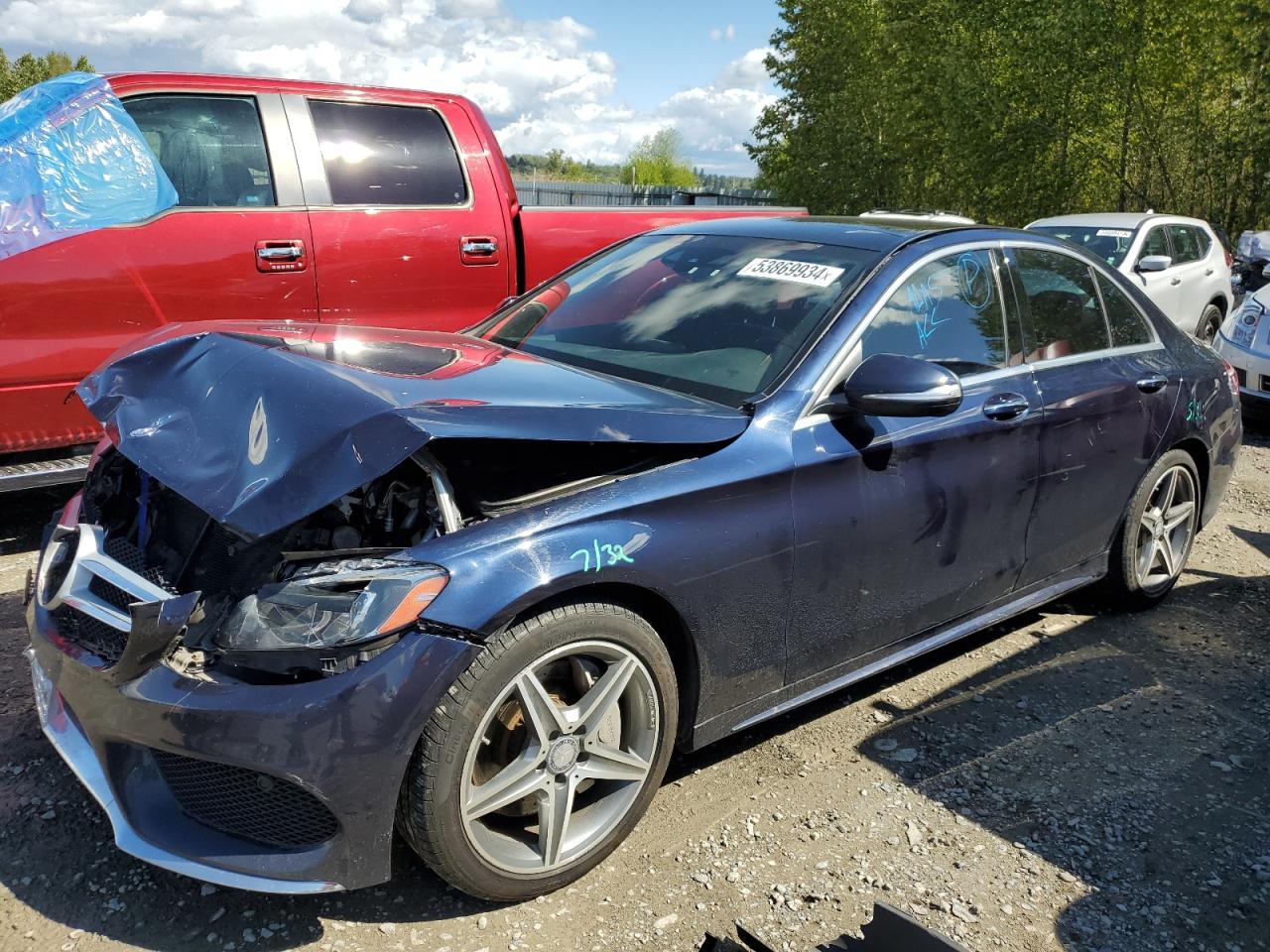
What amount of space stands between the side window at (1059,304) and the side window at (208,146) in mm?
3508

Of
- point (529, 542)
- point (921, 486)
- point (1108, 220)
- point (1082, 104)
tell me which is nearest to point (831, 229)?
point (921, 486)

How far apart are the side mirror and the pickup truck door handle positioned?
3.17m

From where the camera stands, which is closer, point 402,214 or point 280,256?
point 280,256

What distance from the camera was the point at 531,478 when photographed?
102 inches

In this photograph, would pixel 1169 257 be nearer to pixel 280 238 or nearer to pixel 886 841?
pixel 280 238

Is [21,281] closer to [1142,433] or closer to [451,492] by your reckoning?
[451,492]

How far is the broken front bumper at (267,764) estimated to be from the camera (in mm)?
2191

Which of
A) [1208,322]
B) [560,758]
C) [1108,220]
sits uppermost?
[1108,220]

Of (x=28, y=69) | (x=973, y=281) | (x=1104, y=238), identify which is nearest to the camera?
(x=973, y=281)

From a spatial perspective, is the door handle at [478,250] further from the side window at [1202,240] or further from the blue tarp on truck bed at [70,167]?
the side window at [1202,240]

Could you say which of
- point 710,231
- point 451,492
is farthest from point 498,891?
point 710,231

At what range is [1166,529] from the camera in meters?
4.61

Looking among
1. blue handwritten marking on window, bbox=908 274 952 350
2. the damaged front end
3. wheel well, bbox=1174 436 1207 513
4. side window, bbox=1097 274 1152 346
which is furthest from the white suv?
the damaged front end

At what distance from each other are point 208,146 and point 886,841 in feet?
14.2
